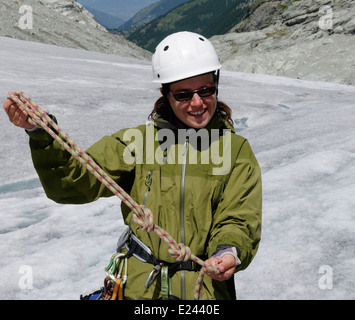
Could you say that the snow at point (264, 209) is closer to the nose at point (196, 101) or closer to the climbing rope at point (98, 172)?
the climbing rope at point (98, 172)

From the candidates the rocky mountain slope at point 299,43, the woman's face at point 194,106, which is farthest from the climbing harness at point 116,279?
the rocky mountain slope at point 299,43

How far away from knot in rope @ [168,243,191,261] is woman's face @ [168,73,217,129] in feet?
2.14

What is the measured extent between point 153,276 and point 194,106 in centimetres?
92

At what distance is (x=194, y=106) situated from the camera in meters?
2.02

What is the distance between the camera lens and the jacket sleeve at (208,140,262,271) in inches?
72.6

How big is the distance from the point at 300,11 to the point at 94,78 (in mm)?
50655

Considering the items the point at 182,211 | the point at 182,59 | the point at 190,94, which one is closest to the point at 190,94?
the point at 190,94

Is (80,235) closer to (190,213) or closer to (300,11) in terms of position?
(190,213)

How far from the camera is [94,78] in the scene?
11.1 meters

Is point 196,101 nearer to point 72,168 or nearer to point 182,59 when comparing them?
point 182,59

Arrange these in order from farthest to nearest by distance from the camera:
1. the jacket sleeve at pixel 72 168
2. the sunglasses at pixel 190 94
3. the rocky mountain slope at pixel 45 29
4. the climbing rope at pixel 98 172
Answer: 1. the rocky mountain slope at pixel 45 29
2. the sunglasses at pixel 190 94
3. the jacket sleeve at pixel 72 168
4. the climbing rope at pixel 98 172

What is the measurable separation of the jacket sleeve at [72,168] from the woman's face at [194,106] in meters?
0.36

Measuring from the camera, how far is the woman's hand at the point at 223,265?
1.73 metres

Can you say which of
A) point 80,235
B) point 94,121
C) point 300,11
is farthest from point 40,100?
point 300,11
